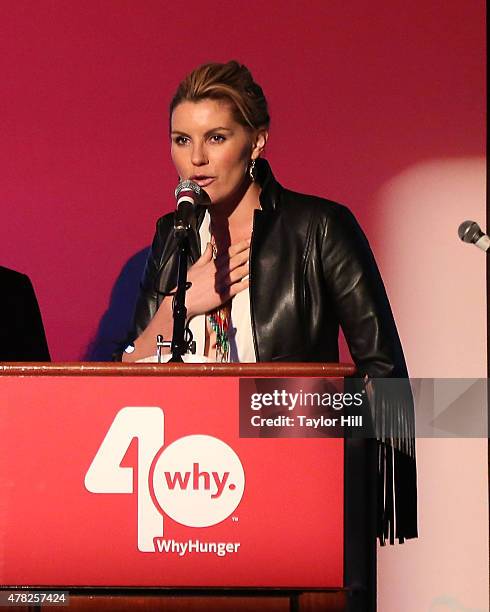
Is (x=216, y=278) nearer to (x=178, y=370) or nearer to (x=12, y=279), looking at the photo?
(x=12, y=279)

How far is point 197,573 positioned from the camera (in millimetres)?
1950

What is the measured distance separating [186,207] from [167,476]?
786mm

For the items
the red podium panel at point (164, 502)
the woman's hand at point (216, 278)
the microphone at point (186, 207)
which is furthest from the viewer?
the woman's hand at point (216, 278)

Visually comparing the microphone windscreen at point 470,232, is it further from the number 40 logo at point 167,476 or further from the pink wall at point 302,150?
the pink wall at point 302,150

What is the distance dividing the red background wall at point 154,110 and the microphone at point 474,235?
139cm

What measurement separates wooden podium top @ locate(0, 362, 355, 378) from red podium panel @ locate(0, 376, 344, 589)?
0.19 feet

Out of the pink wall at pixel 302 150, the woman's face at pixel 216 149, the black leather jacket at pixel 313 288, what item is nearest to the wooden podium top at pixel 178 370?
the black leather jacket at pixel 313 288

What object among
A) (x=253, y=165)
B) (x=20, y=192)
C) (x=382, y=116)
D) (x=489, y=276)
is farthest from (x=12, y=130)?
(x=489, y=276)

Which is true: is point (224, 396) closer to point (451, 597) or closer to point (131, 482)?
point (131, 482)

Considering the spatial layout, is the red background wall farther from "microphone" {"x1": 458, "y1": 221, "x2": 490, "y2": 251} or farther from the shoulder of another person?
"microphone" {"x1": 458, "y1": 221, "x2": 490, "y2": 251}

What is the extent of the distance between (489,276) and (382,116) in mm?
641

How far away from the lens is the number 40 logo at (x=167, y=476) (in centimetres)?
196

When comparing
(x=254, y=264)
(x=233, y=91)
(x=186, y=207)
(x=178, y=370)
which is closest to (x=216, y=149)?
(x=233, y=91)

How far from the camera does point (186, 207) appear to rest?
2562 mm
